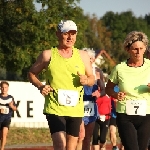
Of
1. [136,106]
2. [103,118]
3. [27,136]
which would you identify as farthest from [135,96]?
[27,136]

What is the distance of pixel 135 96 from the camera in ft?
28.2

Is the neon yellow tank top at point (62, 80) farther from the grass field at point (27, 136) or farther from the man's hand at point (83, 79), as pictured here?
the grass field at point (27, 136)

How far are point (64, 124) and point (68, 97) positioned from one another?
34 centimetres

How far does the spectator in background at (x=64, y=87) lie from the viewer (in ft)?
27.5

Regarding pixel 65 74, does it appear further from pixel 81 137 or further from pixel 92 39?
pixel 92 39

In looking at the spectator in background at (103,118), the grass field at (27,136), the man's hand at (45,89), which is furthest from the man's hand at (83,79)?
the grass field at (27,136)

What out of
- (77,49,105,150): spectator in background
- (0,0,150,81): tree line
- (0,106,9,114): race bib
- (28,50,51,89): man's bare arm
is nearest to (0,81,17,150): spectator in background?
(0,106,9,114): race bib

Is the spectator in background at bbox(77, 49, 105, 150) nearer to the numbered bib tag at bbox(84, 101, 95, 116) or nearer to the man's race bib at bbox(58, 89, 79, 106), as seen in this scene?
the numbered bib tag at bbox(84, 101, 95, 116)

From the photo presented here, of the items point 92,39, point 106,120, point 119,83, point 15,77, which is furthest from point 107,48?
point 119,83

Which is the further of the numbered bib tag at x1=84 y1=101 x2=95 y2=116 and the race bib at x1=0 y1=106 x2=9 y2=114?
the race bib at x1=0 y1=106 x2=9 y2=114

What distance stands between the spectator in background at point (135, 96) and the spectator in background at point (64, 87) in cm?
48

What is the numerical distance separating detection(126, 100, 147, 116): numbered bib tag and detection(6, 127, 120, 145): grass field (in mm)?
13159

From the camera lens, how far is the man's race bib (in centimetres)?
836

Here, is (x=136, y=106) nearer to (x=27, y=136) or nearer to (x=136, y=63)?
(x=136, y=63)
